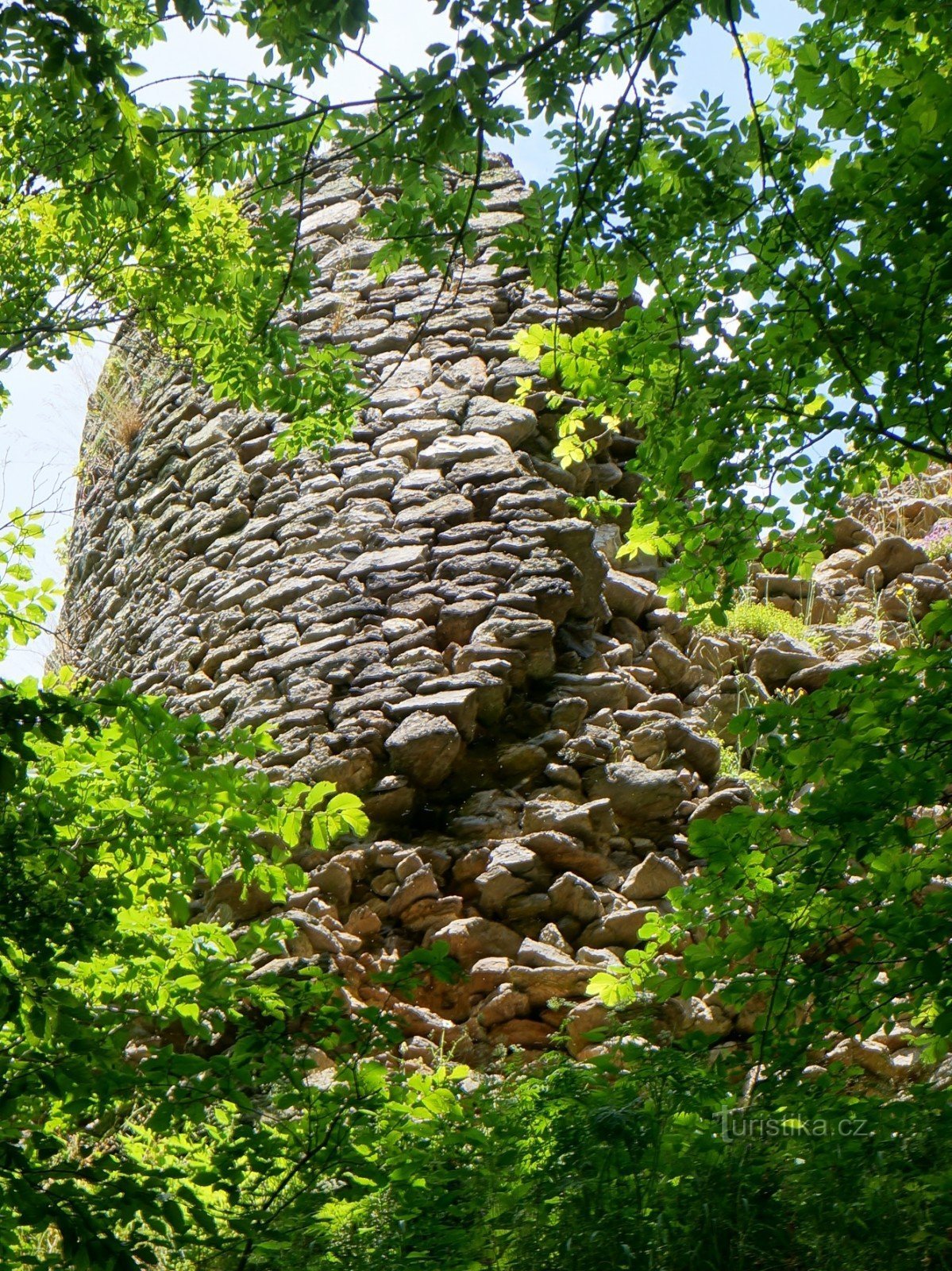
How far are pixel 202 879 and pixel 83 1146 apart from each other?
50.8 inches

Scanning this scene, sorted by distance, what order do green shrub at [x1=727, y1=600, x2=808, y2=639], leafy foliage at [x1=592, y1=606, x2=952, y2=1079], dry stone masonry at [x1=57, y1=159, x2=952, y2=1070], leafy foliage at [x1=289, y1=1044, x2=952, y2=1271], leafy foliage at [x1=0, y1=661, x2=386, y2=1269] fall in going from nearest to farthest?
leafy foliage at [x1=0, y1=661, x2=386, y2=1269] < leafy foliage at [x1=289, y1=1044, x2=952, y2=1271] < leafy foliage at [x1=592, y1=606, x2=952, y2=1079] < dry stone masonry at [x1=57, y1=159, x2=952, y2=1070] < green shrub at [x1=727, y1=600, x2=808, y2=639]

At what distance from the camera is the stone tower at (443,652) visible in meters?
4.87

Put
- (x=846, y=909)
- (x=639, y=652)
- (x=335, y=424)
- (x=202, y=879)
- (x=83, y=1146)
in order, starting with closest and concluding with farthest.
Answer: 1. (x=846, y=909)
2. (x=335, y=424)
3. (x=83, y=1146)
4. (x=202, y=879)
5. (x=639, y=652)

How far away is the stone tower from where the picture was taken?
4.87 meters

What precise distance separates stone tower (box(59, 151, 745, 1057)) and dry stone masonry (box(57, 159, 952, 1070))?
14 mm

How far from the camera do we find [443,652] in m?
5.58

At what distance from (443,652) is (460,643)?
0.09 m

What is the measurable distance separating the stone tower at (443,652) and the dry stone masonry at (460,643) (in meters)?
0.01

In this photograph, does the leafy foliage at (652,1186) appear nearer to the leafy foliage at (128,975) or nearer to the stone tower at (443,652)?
the leafy foliage at (128,975)

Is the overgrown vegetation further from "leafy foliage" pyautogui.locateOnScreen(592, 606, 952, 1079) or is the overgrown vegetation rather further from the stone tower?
the stone tower

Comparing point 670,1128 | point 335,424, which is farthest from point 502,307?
point 670,1128

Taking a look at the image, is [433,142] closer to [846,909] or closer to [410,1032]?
[846,909]

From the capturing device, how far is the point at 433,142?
7.08ft

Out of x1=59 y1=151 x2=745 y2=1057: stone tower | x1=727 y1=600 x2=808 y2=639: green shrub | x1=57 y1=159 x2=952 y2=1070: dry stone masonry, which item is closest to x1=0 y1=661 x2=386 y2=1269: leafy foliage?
x1=57 y1=159 x2=952 y2=1070: dry stone masonry
